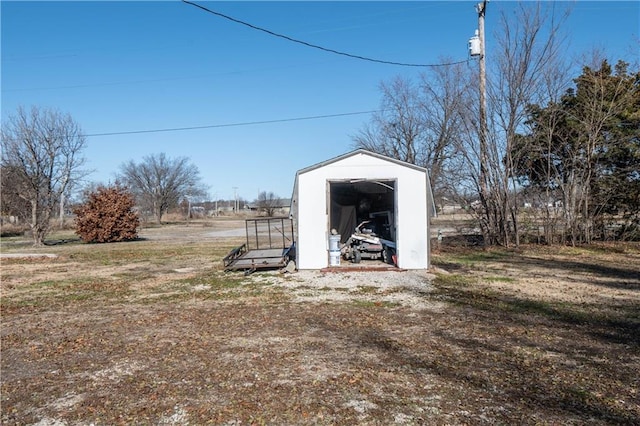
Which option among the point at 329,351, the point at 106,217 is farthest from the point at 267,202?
the point at 329,351

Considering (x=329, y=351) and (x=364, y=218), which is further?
(x=364, y=218)

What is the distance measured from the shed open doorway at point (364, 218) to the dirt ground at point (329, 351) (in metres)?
2.75

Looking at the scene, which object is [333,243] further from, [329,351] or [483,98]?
[483,98]

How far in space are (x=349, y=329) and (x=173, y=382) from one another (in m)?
2.64

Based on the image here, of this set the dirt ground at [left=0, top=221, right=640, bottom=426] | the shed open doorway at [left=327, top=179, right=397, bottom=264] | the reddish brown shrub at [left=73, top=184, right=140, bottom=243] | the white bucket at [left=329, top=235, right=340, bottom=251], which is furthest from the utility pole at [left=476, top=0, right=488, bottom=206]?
the reddish brown shrub at [left=73, top=184, right=140, bottom=243]

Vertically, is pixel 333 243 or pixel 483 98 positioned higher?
pixel 483 98

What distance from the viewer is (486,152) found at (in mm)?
16438

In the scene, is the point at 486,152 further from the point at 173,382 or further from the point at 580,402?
the point at 173,382

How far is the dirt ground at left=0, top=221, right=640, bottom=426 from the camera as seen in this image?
355 centimetres

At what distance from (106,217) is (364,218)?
18.4 metres

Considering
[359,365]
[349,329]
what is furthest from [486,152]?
[359,365]

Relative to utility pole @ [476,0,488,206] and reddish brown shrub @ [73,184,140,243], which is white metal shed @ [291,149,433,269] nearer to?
utility pole @ [476,0,488,206]

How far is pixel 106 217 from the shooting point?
26.8m

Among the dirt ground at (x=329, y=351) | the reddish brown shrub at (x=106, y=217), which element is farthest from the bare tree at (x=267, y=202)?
the dirt ground at (x=329, y=351)
